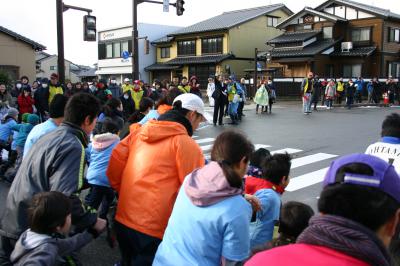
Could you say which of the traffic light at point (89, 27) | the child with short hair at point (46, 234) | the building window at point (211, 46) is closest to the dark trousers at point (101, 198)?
the child with short hair at point (46, 234)

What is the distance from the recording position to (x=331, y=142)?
37.8 feet

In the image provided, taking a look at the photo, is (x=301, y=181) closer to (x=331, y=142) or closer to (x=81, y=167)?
(x=331, y=142)

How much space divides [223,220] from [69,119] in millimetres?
1359

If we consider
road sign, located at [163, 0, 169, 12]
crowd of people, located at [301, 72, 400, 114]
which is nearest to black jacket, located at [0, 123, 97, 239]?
road sign, located at [163, 0, 169, 12]

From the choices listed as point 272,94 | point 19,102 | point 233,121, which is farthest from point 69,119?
point 272,94

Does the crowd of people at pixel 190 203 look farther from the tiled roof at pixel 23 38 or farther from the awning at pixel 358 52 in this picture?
the awning at pixel 358 52

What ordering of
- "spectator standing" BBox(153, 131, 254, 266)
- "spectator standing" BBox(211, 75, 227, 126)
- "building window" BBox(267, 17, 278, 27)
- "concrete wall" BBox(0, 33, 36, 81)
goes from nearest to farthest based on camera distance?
"spectator standing" BBox(153, 131, 254, 266), "spectator standing" BBox(211, 75, 227, 126), "concrete wall" BBox(0, 33, 36, 81), "building window" BBox(267, 17, 278, 27)

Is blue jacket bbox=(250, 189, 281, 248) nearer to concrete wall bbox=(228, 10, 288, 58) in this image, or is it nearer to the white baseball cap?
the white baseball cap

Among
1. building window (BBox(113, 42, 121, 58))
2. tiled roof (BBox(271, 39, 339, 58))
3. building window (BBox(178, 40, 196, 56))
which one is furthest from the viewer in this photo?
building window (BBox(113, 42, 121, 58))

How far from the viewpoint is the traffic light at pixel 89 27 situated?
15680mm

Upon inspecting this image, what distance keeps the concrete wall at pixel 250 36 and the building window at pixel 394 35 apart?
1225cm

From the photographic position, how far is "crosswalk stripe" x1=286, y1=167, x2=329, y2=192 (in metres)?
7.05

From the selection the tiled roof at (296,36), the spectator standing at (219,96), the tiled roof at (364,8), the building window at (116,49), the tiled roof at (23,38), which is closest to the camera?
the spectator standing at (219,96)

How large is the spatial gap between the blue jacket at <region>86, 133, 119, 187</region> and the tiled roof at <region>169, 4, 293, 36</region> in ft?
117
